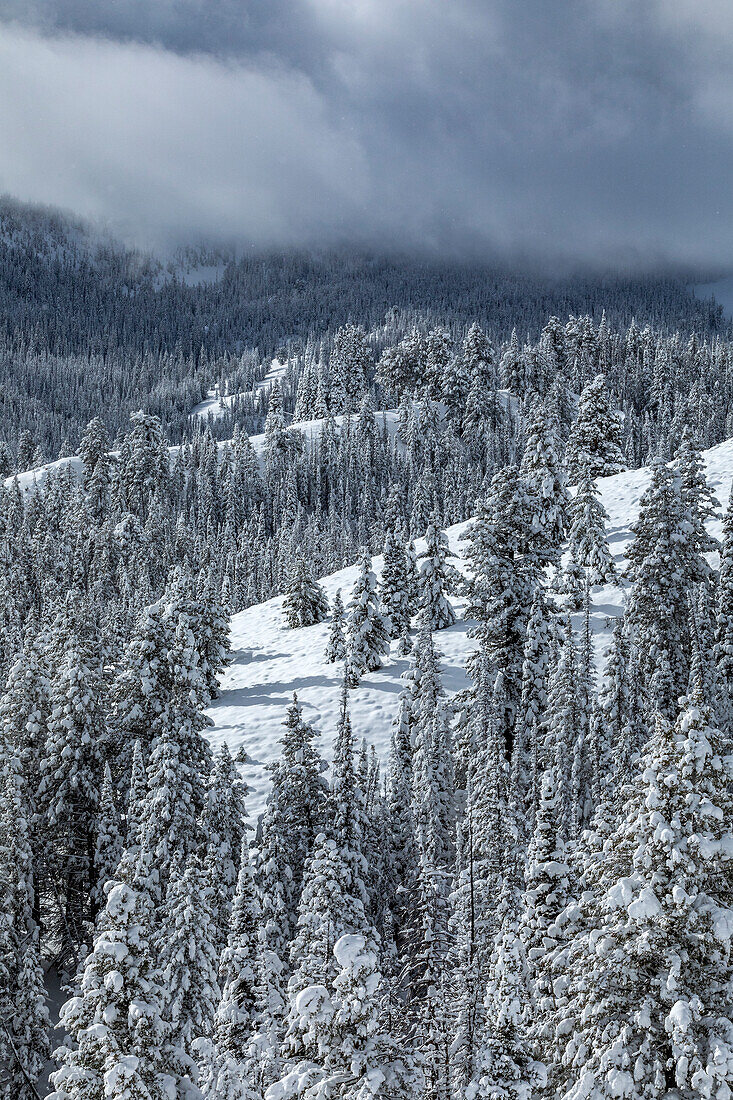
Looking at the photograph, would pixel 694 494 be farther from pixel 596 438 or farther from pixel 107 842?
pixel 596 438

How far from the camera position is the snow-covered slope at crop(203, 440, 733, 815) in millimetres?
39750

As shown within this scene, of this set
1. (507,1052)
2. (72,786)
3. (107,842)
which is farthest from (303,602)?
(507,1052)

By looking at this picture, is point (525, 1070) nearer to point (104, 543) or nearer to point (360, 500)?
point (104, 543)

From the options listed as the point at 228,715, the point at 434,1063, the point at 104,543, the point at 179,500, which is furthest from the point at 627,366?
the point at 434,1063

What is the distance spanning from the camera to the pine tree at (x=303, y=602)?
2275 inches

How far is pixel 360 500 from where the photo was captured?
402 ft

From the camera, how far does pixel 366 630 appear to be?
45.4 meters

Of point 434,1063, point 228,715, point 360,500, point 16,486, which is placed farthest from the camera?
point 360,500

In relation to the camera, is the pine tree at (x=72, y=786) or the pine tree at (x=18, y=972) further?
the pine tree at (x=72, y=786)

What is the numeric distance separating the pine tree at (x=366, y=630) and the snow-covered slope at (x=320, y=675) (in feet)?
3.14

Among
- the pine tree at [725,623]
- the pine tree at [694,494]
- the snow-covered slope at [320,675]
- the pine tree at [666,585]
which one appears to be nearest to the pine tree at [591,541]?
the snow-covered slope at [320,675]

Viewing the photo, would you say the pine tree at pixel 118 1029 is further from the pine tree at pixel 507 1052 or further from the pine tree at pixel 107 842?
the pine tree at pixel 107 842

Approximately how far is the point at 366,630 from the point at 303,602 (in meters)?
13.3

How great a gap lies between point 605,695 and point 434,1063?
21629 millimetres
